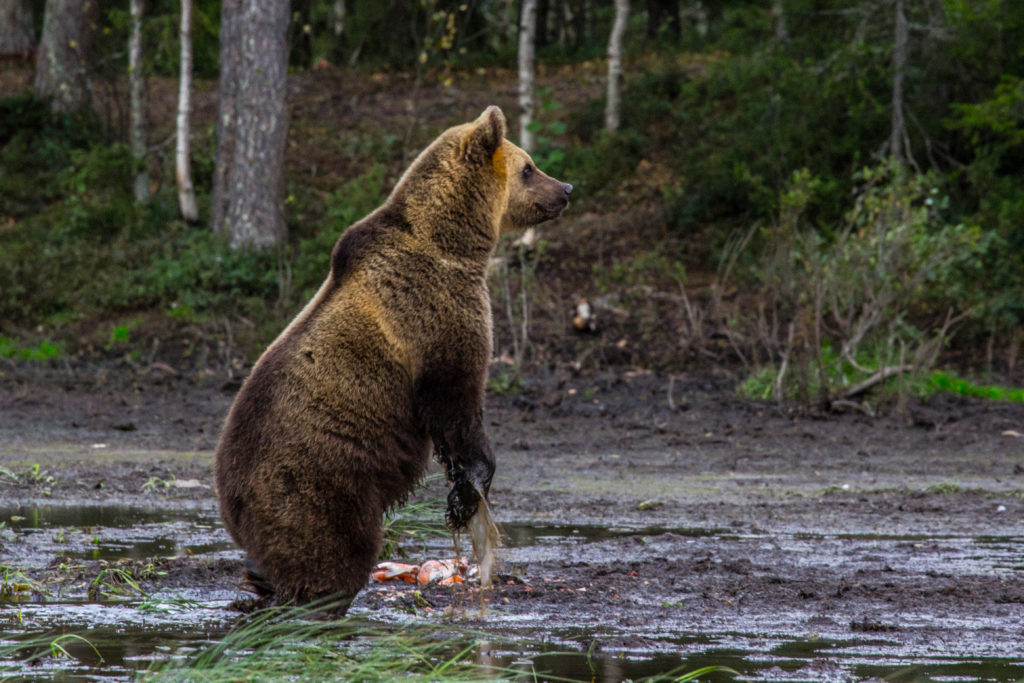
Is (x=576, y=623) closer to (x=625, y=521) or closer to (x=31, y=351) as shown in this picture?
(x=625, y=521)

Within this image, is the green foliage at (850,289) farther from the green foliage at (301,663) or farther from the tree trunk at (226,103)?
the tree trunk at (226,103)

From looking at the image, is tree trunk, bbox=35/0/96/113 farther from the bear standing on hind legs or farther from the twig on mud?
the bear standing on hind legs

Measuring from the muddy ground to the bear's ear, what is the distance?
2.19 meters

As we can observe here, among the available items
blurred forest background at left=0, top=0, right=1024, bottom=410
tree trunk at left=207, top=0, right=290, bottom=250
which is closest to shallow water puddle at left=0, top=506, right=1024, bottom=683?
blurred forest background at left=0, top=0, right=1024, bottom=410

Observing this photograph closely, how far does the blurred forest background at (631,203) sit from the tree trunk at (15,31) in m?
0.07

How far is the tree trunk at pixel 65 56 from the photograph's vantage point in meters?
24.8

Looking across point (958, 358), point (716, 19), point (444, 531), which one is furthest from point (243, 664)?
point (716, 19)

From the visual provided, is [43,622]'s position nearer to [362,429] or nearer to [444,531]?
[362,429]

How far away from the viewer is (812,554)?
718 cm

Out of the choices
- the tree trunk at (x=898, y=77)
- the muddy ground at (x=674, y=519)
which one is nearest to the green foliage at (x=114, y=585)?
the muddy ground at (x=674, y=519)

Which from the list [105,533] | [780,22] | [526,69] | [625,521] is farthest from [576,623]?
[780,22]

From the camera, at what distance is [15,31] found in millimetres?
27922

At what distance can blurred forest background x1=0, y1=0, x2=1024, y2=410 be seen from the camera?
587 inches

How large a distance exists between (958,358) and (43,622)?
15.2m
